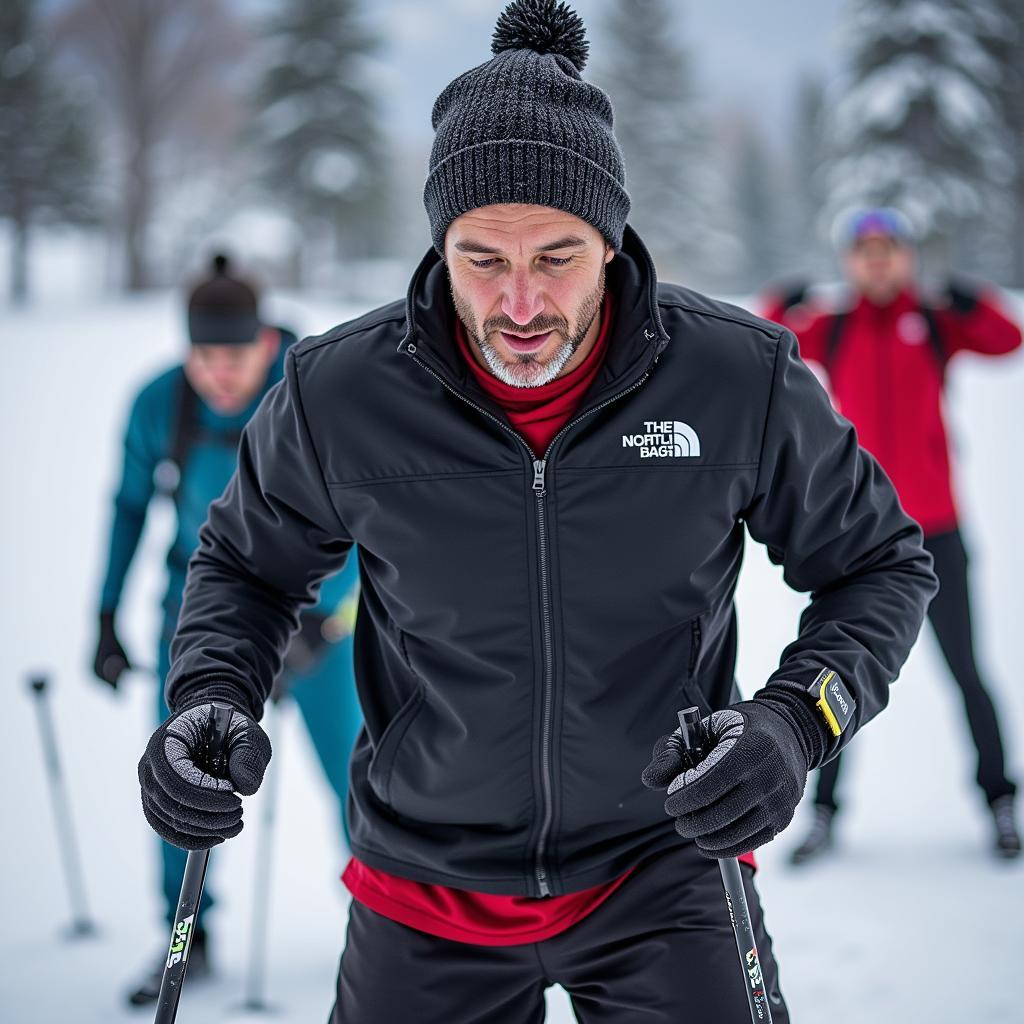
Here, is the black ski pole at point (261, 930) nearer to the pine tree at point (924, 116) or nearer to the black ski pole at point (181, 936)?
the black ski pole at point (181, 936)

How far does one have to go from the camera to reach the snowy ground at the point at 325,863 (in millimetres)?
3568

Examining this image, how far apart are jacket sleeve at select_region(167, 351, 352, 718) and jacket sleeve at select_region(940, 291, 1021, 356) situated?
334cm

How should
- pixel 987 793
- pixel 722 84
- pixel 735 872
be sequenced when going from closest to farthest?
pixel 735 872 → pixel 987 793 → pixel 722 84

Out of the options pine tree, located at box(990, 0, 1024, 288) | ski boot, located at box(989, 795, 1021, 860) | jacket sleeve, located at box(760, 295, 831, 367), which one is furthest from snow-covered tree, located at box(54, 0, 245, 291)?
ski boot, located at box(989, 795, 1021, 860)

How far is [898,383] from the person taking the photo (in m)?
4.41

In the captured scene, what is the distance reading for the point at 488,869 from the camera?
6.43 ft

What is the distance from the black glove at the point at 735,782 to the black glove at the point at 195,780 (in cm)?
67

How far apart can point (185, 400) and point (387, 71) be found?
24.3 meters

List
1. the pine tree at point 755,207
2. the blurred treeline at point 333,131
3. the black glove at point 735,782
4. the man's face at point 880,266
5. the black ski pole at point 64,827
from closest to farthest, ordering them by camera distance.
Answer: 1. the black glove at point 735,782
2. the black ski pole at point 64,827
3. the man's face at point 880,266
4. the blurred treeline at point 333,131
5. the pine tree at point 755,207

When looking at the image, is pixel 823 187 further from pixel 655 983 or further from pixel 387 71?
pixel 655 983

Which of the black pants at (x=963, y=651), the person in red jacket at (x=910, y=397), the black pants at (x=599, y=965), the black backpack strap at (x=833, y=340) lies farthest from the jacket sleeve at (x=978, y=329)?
the black pants at (x=599, y=965)

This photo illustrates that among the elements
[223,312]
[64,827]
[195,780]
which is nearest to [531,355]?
[195,780]

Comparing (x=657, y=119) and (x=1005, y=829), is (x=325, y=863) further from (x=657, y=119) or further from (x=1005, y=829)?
(x=657, y=119)

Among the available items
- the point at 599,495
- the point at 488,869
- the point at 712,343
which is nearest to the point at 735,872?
the point at 488,869
